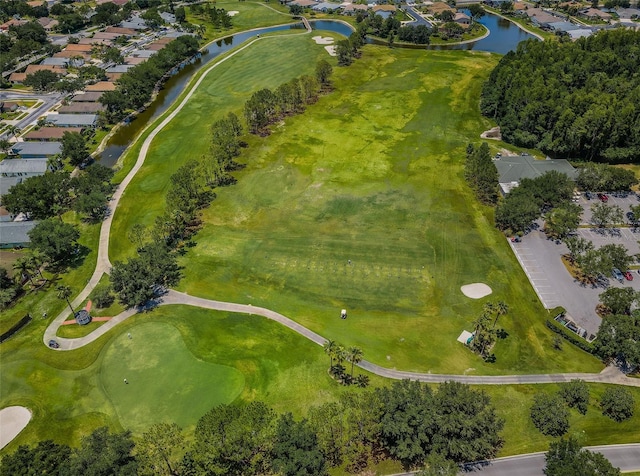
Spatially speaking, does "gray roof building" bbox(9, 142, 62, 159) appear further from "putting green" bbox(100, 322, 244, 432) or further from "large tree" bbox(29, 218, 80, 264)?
"putting green" bbox(100, 322, 244, 432)

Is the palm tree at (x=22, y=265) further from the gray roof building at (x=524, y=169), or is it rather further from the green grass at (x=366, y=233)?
the gray roof building at (x=524, y=169)

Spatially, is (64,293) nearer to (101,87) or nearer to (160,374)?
(160,374)

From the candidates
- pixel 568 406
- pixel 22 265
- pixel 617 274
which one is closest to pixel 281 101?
pixel 22 265

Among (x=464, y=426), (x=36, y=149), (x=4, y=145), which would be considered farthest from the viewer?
(x=36, y=149)

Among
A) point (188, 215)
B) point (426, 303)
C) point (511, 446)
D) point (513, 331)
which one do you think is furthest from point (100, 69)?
point (511, 446)

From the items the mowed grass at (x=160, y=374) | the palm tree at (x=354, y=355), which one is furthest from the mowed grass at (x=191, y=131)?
the palm tree at (x=354, y=355)

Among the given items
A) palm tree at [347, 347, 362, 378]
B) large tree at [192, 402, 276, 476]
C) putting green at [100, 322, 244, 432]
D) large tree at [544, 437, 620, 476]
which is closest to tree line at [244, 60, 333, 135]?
putting green at [100, 322, 244, 432]
